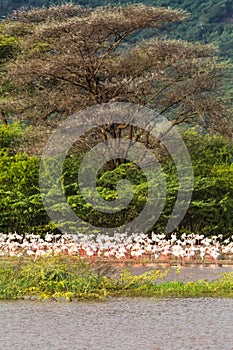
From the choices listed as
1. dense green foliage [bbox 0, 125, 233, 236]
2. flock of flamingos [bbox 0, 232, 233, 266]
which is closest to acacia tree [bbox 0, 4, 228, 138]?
dense green foliage [bbox 0, 125, 233, 236]

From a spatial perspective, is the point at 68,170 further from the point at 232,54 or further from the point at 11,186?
the point at 232,54

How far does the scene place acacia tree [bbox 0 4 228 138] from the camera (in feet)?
81.0

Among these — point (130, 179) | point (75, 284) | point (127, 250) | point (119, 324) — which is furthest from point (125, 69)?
point (119, 324)

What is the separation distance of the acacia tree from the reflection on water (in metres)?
12.3

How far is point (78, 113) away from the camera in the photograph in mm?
24922

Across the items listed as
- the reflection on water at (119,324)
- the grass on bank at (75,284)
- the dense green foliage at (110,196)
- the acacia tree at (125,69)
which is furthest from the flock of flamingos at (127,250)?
the reflection on water at (119,324)

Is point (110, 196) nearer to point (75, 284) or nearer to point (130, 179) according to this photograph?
point (130, 179)

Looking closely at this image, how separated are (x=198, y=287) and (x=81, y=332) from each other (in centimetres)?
413

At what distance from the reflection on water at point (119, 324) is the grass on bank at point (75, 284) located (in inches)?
Answer: 19.9

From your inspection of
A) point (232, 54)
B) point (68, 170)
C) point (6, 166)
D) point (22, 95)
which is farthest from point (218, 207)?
point (232, 54)

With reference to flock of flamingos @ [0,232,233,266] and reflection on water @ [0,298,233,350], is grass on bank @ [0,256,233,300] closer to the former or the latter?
reflection on water @ [0,298,233,350]

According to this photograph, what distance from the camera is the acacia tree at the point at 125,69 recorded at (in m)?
24.7

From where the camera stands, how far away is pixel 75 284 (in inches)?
538

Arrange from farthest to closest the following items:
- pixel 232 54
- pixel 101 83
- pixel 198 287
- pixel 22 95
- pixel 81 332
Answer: pixel 232 54, pixel 22 95, pixel 101 83, pixel 198 287, pixel 81 332
